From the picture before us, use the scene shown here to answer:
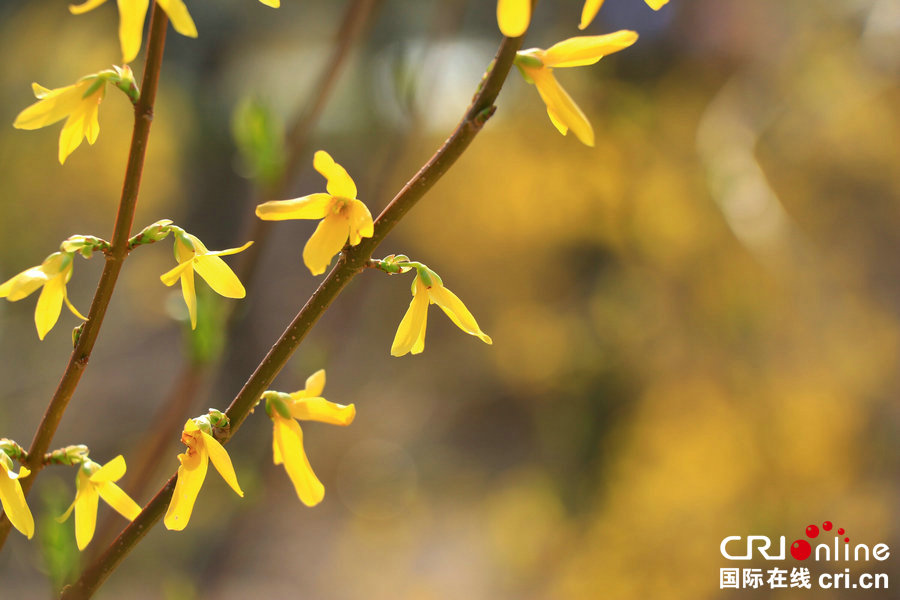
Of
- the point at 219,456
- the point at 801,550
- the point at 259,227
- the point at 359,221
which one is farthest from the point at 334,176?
the point at 801,550

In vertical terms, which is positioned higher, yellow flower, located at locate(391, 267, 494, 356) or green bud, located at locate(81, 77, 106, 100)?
green bud, located at locate(81, 77, 106, 100)

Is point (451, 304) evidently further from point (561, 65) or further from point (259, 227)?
point (259, 227)

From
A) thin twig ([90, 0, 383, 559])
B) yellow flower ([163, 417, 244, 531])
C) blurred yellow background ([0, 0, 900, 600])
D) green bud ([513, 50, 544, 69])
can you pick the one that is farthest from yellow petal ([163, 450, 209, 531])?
blurred yellow background ([0, 0, 900, 600])

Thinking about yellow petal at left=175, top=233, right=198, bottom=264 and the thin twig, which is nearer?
yellow petal at left=175, top=233, right=198, bottom=264

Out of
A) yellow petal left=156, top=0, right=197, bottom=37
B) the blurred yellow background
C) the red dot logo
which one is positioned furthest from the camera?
the blurred yellow background

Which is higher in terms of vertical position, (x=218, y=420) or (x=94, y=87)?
(x=94, y=87)

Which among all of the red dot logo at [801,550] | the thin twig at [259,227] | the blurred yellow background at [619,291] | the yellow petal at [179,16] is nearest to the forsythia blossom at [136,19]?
the yellow petal at [179,16]

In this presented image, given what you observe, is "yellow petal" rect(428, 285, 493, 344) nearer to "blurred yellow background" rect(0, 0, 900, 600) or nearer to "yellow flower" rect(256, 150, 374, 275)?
"yellow flower" rect(256, 150, 374, 275)
